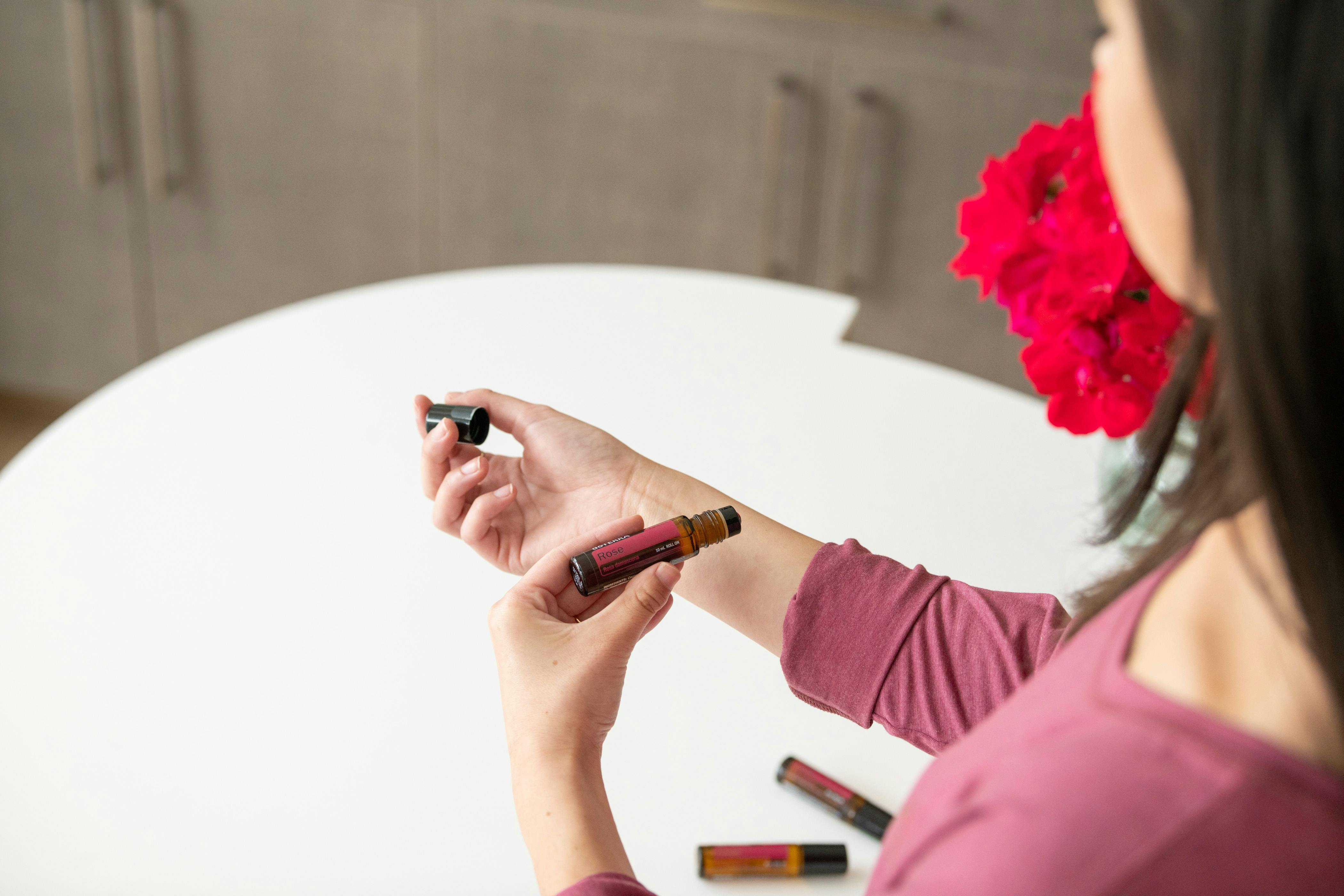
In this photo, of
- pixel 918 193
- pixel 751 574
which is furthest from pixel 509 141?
pixel 751 574

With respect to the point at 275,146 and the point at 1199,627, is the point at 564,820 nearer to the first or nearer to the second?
the point at 1199,627

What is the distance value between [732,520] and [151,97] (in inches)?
85.0

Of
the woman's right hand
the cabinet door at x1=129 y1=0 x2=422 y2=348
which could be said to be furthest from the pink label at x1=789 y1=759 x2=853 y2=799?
the cabinet door at x1=129 y1=0 x2=422 y2=348

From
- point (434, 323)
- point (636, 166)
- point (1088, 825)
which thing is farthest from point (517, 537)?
point (636, 166)

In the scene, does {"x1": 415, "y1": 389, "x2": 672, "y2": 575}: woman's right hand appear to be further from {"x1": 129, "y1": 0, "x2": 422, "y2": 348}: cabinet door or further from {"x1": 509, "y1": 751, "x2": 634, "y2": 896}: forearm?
{"x1": 129, "y1": 0, "x2": 422, "y2": 348}: cabinet door

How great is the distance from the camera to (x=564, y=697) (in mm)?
755

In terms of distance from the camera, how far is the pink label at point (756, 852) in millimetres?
805

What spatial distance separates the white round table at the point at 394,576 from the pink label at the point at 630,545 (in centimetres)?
14

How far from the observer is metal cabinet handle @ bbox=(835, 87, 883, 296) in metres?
2.27

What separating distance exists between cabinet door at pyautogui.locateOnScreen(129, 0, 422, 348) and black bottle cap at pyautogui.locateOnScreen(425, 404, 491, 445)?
62.7 inches

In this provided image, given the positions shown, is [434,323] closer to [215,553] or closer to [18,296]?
[215,553]

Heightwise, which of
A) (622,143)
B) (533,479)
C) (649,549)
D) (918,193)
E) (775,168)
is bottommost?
(649,549)

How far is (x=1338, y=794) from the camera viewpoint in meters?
0.45

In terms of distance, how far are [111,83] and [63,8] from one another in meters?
0.17
